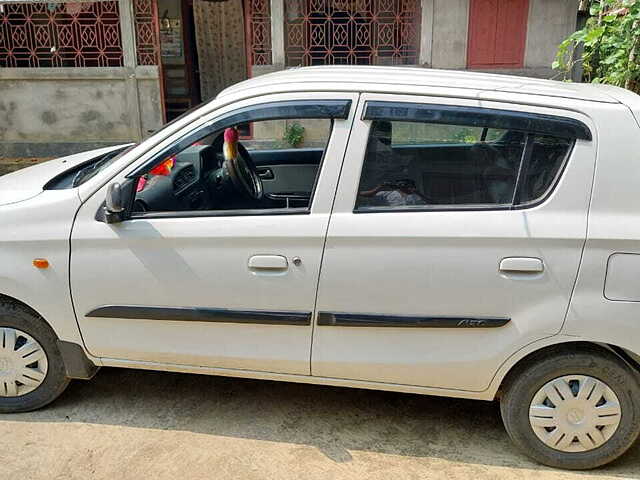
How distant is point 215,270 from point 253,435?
36.1 inches

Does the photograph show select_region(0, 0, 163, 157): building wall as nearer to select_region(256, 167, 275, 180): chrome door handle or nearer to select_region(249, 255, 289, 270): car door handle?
select_region(256, 167, 275, 180): chrome door handle

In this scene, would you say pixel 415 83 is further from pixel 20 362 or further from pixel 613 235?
pixel 20 362

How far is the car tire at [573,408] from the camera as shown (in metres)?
2.66

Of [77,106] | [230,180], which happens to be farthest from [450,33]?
[230,180]

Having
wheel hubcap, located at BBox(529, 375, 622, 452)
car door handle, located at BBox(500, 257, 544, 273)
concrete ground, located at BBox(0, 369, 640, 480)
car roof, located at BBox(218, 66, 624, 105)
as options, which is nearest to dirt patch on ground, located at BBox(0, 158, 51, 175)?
concrete ground, located at BBox(0, 369, 640, 480)

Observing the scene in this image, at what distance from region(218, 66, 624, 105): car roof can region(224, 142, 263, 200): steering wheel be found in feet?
1.44

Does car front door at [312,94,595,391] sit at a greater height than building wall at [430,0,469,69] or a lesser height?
lesser

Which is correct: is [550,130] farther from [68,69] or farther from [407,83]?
[68,69]

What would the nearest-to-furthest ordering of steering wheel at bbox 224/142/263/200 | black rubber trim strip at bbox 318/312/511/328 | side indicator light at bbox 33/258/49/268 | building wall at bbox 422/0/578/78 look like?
black rubber trim strip at bbox 318/312/511/328 → side indicator light at bbox 33/258/49/268 → steering wheel at bbox 224/142/263/200 → building wall at bbox 422/0/578/78

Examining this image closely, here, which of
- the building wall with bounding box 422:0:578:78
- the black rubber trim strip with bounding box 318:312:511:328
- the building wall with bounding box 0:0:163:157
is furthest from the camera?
the building wall with bounding box 0:0:163:157

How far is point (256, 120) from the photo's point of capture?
110 inches

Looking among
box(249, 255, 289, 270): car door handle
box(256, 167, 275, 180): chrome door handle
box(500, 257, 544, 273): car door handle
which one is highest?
box(256, 167, 275, 180): chrome door handle

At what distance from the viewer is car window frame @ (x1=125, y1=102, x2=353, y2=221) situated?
8.98 ft

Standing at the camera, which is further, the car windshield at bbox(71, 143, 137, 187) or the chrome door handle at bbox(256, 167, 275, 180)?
the chrome door handle at bbox(256, 167, 275, 180)
